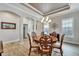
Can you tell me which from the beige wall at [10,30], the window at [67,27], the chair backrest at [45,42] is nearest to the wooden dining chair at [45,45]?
the chair backrest at [45,42]

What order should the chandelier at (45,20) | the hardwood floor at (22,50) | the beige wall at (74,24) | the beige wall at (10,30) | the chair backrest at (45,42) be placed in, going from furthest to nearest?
the beige wall at (74,24)
the beige wall at (10,30)
the chandelier at (45,20)
the hardwood floor at (22,50)
the chair backrest at (45,42)

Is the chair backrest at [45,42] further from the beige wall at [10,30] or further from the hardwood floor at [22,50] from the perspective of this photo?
the beige wall at [10,30]

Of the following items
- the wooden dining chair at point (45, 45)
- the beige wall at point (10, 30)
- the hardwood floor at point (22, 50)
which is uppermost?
the beige wall at point (10, 30)

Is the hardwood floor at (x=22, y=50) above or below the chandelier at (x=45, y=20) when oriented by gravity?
below

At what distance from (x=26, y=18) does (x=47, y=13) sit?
1139 mm

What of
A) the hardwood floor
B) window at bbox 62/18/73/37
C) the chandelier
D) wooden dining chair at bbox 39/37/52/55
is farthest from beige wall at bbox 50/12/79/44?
wooden dining chair at bbox 39/37/52/55

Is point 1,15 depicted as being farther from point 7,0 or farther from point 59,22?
point 7,0

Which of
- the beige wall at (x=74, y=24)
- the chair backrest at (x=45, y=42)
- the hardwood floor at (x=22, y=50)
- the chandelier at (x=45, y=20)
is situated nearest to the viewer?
the chair backrest at (x=45, y=42)

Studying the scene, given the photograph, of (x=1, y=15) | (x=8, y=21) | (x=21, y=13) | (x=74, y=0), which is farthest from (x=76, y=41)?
(x=74, y=0)

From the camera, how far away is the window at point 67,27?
6.36 metres

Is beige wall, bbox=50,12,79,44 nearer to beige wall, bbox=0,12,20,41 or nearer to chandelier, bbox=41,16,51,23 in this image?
chandelier, bbox=41,16,51,23

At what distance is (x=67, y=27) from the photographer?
6.72m

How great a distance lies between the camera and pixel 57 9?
606 cm

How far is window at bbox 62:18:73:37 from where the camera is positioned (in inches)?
250
